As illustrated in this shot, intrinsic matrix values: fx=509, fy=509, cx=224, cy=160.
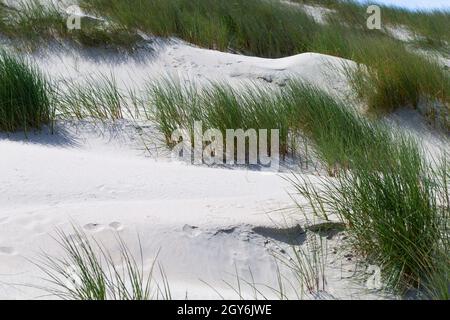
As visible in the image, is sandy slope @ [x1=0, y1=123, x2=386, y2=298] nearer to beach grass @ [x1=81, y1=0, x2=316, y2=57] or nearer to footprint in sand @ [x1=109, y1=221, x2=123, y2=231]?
footprint in sand @ [x1=109, y1=221, x2=123, y2=231]

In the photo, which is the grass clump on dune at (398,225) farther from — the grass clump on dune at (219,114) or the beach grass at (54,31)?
the beach grass at (54,31)

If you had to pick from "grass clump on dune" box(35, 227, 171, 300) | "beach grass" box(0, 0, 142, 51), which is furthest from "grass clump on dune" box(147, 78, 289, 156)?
"beach grass" box(0, 0, 142, 51)

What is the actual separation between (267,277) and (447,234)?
0.83 meters

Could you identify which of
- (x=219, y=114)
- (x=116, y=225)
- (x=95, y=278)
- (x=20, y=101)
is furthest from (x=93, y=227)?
(x=20, y=101)

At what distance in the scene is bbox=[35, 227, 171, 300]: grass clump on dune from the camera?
1868 millimetres

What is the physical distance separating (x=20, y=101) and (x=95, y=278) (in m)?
3.22

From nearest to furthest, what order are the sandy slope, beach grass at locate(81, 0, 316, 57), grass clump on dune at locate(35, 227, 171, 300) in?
grass clump on dune at locate(35, 227, 171, 300), the sandy slope, beach grass at locate(81, 0, 316, 57)

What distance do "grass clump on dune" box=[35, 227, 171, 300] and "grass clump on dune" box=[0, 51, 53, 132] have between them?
2.46m

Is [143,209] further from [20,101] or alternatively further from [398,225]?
[20,101]

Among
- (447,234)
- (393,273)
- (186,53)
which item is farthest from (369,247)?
(186,53)

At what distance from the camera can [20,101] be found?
4691mm

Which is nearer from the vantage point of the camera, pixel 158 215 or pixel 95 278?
pixel 95 278
